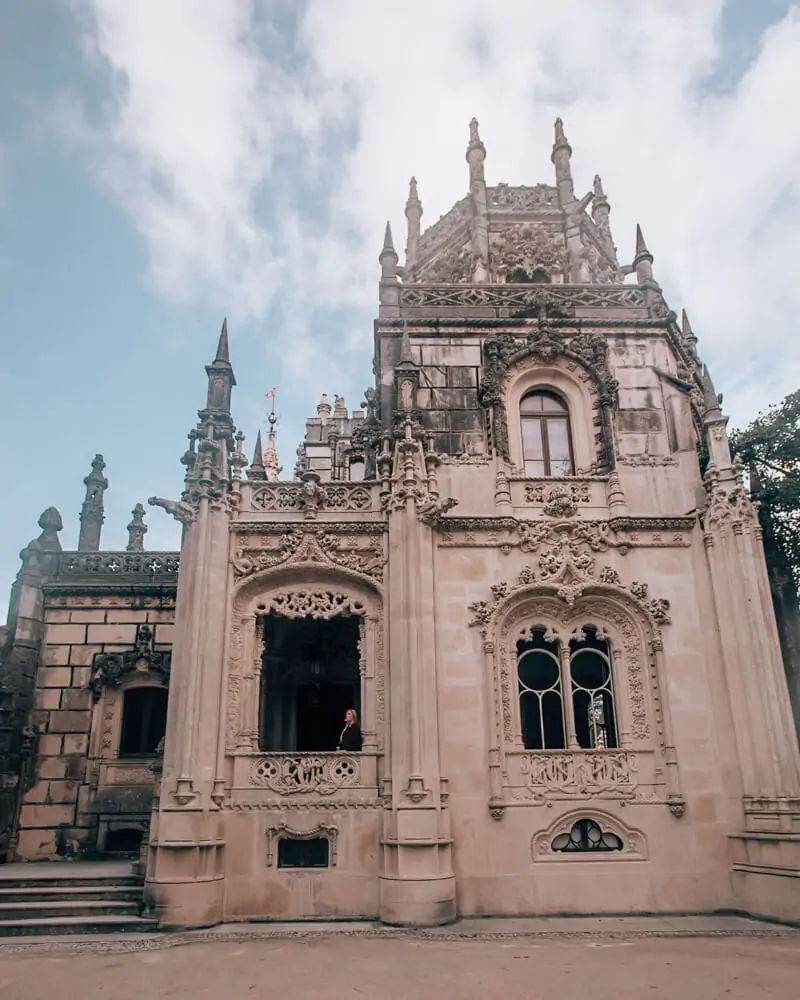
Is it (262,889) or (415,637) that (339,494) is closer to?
(415,637)

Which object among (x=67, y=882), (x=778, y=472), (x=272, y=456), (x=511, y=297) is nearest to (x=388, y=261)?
(x=511, y=297)

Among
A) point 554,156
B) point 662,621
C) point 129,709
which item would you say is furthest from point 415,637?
point 554,156

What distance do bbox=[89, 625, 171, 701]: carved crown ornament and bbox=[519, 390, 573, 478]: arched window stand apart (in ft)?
35.5

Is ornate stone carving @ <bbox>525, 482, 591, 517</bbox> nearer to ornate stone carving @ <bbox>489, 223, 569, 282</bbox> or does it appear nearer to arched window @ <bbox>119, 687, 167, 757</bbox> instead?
ornate stone carving @ <bbox>489, 223, 569, 282</bbox>

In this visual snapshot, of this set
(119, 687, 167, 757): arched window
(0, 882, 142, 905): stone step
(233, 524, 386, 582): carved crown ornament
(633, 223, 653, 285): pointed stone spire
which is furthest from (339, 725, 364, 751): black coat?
(633, 223, 653, 285): pointed stone spire

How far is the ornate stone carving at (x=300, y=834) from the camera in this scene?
1327 cm

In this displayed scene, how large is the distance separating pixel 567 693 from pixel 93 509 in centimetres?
1766

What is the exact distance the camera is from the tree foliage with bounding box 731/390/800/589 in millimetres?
17359

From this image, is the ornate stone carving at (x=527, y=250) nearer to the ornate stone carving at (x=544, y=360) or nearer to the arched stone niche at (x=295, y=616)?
the ornate stone carving at (x=544, y=360)

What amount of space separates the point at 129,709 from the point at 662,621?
45.0 ft

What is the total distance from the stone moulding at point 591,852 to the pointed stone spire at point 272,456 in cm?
3288

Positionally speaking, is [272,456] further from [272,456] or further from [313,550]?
[313,550]

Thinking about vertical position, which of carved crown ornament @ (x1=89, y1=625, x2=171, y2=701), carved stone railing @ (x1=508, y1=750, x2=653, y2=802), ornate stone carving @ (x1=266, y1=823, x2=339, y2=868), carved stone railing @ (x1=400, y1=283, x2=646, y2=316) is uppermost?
carved stone railing @ (x1=400, y1=283, x2=646, y2=316)

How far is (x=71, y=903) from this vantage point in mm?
12625
